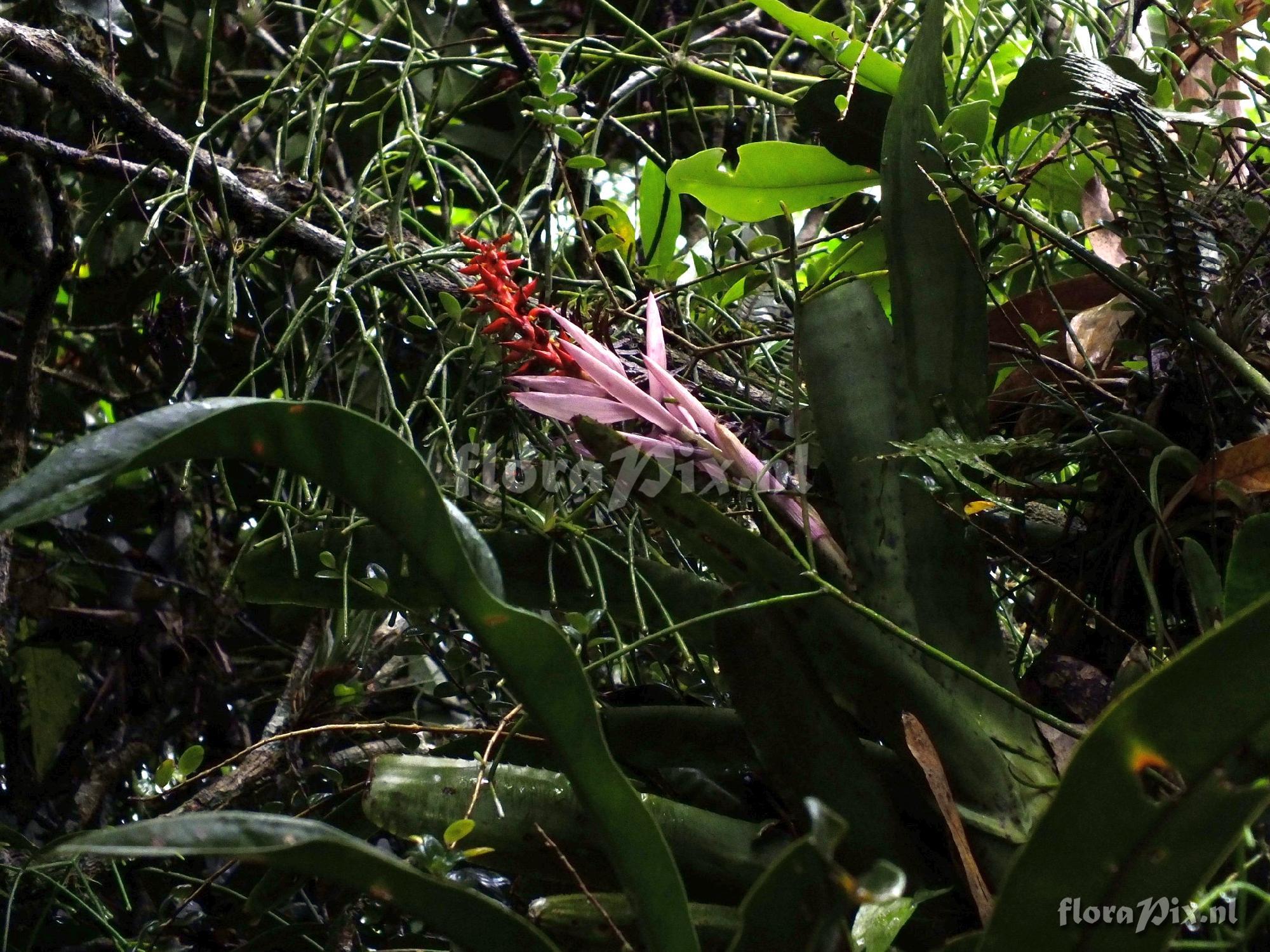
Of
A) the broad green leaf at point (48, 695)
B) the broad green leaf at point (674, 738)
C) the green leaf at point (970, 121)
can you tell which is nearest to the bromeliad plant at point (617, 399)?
the broad green leaf at point (674, 738)

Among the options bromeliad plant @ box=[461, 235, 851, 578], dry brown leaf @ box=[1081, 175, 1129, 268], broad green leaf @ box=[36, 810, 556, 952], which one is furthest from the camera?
dry brown leaf @ box=[1081, 175, 1129, 268]

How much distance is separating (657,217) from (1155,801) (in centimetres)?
60

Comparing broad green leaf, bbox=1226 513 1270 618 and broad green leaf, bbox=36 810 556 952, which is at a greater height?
broad green leaf, bbox=1226 513 1270 618

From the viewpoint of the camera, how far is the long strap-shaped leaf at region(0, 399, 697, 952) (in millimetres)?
351

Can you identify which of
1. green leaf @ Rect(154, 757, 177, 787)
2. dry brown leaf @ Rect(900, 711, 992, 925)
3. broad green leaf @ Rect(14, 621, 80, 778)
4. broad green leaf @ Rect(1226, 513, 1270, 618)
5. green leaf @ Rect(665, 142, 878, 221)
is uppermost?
green leaf @ Rect(665, 142, 878, 221)

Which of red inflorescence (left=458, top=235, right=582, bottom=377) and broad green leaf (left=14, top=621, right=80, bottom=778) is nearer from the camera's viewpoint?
red inflorescence (left=458, top=235, right=582, bottom=377)

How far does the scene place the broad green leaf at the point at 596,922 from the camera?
479 mm

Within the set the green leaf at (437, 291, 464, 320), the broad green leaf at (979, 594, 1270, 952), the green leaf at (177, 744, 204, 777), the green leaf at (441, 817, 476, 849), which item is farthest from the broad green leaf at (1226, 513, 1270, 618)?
the green leaf at (177, 744, 204, 777)

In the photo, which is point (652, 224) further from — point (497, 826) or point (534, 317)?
point (497, 826)

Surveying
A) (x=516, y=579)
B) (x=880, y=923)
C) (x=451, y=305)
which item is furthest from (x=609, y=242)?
(x=880, y=923)

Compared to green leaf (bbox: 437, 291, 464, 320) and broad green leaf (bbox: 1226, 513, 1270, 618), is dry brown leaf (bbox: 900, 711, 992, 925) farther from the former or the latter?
green leaf (bbox: 437, 291, 464, 320)

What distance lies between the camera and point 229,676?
1133mm

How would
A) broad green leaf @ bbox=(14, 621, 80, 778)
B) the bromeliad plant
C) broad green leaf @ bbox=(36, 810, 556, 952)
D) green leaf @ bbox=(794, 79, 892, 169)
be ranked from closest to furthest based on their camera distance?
1. broad green leaf @ bbox=(36, 810, 556, 952)
2. the bromeliad plant
3. green leaf @ bbox=(794, 79, 892, 169)
4. broad green leaf @ bbox=(14, 621, 80, 778)

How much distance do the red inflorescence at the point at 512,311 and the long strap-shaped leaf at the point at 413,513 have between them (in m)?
0.17
